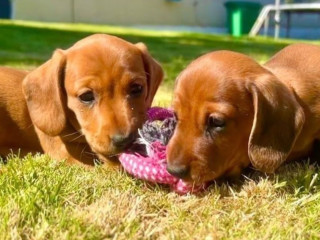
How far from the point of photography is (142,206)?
2766 millimetres

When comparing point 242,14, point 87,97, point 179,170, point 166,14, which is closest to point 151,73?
point 87,97

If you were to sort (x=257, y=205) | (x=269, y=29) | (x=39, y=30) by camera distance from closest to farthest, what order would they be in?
(x=257, y=205)
(x=39, y=30)
(x=269, y=29)

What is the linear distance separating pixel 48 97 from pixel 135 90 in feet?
1.95

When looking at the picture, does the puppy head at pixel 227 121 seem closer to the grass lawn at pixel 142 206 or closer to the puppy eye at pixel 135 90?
the grass lawn at pixel 142 206

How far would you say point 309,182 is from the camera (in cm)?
312

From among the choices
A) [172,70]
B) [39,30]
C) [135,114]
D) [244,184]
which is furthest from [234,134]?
[39,30]

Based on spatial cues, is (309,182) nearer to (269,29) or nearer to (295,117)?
(295,117)

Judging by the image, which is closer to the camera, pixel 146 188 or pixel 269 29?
pixel 146 188

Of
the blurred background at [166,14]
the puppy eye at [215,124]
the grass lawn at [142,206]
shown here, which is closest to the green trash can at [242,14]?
the blurred background at [166,14]

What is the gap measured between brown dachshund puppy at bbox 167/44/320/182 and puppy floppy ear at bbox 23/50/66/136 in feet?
3.04

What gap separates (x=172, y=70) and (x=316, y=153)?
436cm

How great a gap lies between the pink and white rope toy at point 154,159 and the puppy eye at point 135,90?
19cm

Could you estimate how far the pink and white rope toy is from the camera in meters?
3.01

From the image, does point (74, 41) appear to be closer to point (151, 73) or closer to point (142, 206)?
point (151, 73)
